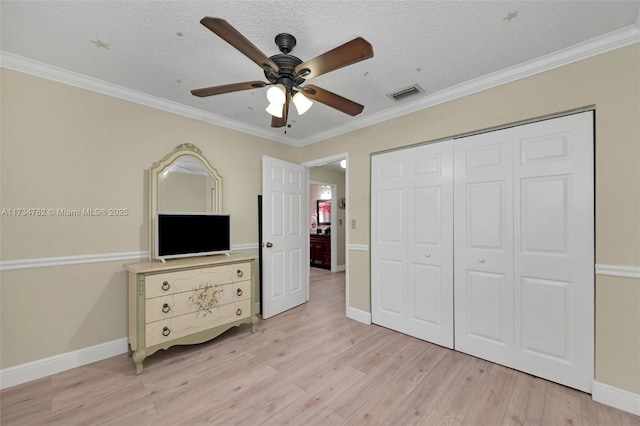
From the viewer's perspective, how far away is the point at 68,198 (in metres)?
2.34

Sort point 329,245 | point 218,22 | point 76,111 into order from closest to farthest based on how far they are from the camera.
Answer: point 218,22 → point 76,111 → point 329,245

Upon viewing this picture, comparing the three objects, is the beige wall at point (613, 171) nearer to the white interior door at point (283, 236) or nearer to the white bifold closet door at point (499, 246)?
the white bifold closet door at point (499, 246)

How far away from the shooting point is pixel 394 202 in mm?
3064

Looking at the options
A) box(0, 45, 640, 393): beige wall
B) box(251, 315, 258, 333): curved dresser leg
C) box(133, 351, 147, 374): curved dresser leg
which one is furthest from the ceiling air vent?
box(133, 351, 147, 374): curved dresser leg

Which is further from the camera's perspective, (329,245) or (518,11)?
(329,245)

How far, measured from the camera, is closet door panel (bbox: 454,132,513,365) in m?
2.30

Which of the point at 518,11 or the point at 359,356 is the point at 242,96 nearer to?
the point at 518,11

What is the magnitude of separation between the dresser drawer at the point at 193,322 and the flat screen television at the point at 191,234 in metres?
0.61

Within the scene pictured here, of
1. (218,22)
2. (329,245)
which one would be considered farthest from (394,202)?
(329,245)

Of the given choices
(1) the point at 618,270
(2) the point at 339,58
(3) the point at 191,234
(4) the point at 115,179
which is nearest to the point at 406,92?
(2) the point at 339,58

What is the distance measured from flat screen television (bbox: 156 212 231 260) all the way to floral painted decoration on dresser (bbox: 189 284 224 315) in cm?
43

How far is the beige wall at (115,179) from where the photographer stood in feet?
5.97

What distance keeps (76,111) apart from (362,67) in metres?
2.61

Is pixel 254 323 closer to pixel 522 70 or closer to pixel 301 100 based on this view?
pixel 301 100
